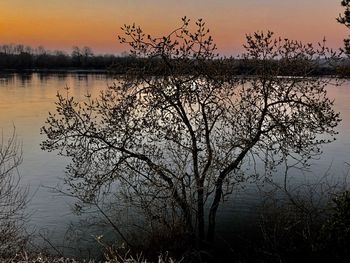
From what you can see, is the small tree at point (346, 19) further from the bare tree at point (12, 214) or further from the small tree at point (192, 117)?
the bare tree at point (12, 214)

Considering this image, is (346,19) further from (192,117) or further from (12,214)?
(12,214)

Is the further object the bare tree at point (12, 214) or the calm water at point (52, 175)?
the calm water at point (52, 175)

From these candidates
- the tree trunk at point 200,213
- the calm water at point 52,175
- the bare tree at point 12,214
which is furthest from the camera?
the calm water at point 52,175

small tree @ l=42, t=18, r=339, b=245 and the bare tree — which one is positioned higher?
small tree @ l=42, t=18, r=339, b=245

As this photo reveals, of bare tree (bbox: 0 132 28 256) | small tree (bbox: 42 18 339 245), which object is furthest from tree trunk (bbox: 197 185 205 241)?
bare tree (bbox: 0 132 28 256)

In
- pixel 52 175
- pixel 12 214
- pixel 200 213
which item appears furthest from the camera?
pixel 52 175

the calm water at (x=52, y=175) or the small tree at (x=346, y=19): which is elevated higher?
the small tree at (x=346, y=19)

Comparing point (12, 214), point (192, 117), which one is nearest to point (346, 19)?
point (192, 117)

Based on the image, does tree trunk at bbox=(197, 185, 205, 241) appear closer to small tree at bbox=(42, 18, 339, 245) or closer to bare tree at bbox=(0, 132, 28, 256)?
small tree at bbox=(42, 18, 339, 245)

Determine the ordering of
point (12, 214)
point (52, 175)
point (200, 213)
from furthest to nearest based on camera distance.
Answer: point (52, 175), point (12, 214), point (200, 213)

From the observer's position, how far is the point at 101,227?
1463 cm

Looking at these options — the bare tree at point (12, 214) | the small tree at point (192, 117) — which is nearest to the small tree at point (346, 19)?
the small tree at point (192, 117)

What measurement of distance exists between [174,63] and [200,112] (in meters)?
1.84

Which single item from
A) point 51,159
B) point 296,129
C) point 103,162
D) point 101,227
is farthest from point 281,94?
point 51,159
